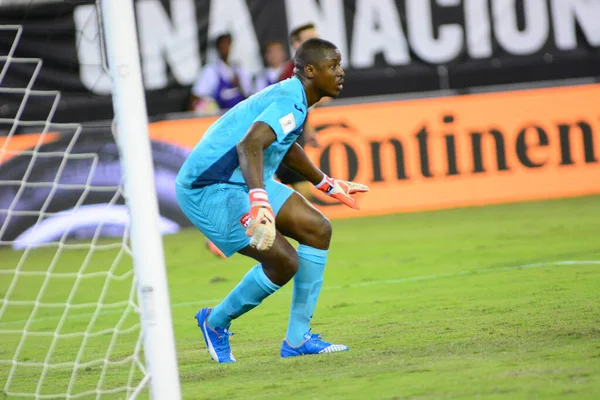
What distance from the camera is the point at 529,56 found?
45.1 ft

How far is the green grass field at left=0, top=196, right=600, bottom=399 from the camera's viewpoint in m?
4.27

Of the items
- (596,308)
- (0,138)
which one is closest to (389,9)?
(0,138)

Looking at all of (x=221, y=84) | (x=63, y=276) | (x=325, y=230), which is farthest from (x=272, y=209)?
(x=221, y=84)

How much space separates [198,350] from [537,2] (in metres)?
9.49

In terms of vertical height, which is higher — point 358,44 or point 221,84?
point 358,44

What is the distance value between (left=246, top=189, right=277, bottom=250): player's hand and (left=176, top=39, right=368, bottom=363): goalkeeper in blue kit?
1.51 feet

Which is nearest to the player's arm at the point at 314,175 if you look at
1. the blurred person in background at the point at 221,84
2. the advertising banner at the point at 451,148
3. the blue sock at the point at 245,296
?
the blue sock at the point at 245,296

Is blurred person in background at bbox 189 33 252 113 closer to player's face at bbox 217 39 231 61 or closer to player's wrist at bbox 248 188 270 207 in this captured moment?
player's face at bbox 217 39 231 61

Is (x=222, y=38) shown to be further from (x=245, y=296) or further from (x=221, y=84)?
(x=245, y=296)

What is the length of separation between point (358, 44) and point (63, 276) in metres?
7.30

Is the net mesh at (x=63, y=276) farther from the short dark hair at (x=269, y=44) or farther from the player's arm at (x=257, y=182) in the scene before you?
the short dark hair at (x=269, y=44)

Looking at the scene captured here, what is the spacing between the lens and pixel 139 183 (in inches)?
153

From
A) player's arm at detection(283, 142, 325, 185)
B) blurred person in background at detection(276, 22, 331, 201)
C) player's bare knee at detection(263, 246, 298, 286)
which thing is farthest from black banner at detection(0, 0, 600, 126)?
player's bare knee at detection(263, 246, 298, 286)

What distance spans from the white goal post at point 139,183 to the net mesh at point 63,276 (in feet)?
0.63
